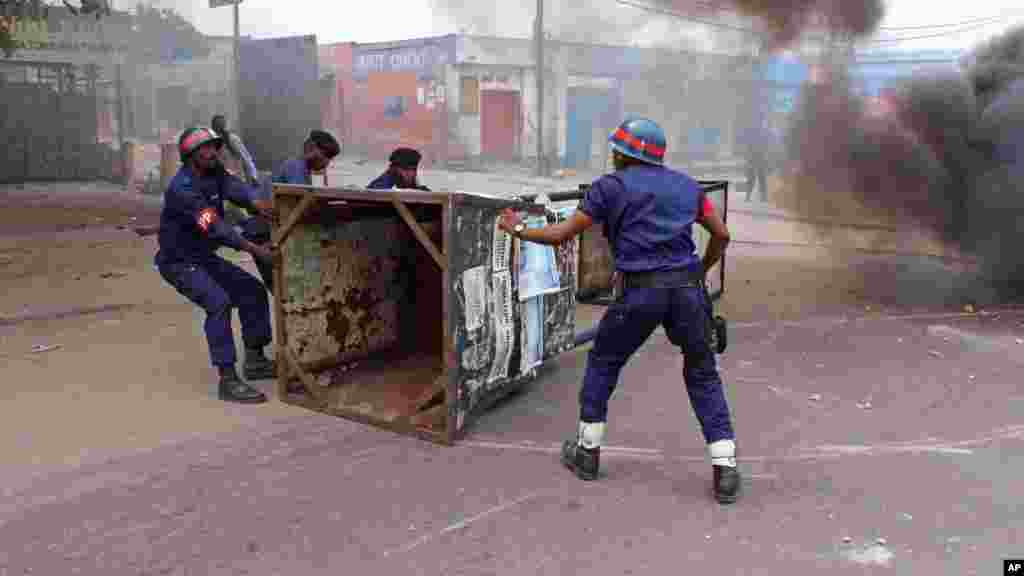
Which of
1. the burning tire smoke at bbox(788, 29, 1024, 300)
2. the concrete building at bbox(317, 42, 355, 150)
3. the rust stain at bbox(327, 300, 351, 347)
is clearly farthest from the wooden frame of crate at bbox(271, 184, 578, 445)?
the concrete building at bbox(317, 42, 355, 150)

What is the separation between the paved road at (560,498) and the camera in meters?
3.36

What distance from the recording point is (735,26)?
13305 mm

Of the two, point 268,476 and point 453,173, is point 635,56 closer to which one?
point 453,173

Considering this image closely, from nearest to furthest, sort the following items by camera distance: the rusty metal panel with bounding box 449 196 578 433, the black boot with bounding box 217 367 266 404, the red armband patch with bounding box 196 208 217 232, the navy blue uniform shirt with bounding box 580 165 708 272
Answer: the navy blue uniform shirt with bounding box 580 165 708 272 < the rusty metal panel with bounding box 449 196 578 433 < the red armband patch with bounding box 196 208 217 232 < the black boot with bounding box 217 367 266 404

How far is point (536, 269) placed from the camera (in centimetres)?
520

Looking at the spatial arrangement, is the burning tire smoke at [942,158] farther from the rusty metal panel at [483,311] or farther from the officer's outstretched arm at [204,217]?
the officer's outstretched arm at [204,217]

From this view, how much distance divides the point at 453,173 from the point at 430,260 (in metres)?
21.5

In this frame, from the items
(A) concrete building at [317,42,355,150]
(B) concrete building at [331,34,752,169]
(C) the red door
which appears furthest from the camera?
(A) concrete building at [317,42,355,150]

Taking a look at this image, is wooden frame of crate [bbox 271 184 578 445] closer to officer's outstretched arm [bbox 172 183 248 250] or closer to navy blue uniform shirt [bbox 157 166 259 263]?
officer's outstretched arm [bbox 172 183 248 250]

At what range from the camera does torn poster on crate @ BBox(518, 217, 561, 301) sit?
5059 millimetres

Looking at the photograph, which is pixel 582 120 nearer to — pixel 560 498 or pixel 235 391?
pixel 235 391

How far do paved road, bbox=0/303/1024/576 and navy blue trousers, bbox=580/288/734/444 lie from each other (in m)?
0.40

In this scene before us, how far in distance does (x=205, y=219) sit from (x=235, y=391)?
1022 mm

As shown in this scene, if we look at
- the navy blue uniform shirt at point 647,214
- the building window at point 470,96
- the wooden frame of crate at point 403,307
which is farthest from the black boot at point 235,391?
the building window at point 470,96
